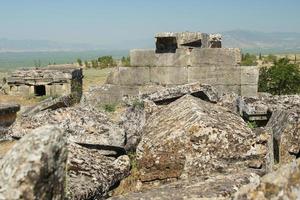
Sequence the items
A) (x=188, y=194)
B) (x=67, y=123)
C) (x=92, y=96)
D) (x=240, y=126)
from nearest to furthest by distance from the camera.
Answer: (x=188, y=194)
(x=240, y=126)
(x=67, y=123)
(x=92, y=96)

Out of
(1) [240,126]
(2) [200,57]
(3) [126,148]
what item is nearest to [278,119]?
(1) [240,126]

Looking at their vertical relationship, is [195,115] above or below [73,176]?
above

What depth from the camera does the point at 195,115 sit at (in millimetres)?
6250

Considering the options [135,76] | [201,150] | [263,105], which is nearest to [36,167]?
[201,150]

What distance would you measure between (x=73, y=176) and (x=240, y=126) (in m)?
2.11

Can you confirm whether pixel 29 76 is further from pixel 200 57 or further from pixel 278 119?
pixel 278 119

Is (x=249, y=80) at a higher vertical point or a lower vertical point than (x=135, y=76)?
lower

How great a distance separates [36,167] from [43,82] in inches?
865

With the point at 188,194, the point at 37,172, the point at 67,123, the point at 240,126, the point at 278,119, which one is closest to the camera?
the point at 37,172

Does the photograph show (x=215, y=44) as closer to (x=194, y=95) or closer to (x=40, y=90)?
(x=194, y=95)

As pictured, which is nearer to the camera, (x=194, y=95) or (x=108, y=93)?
(x=194, y=95)

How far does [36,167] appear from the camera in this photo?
9.37 ft

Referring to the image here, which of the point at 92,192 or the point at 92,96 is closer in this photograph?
the point at 92,192

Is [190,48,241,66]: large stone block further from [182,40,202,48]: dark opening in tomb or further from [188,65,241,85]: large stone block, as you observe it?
[182,40,202,48]: dark opening in tomb
